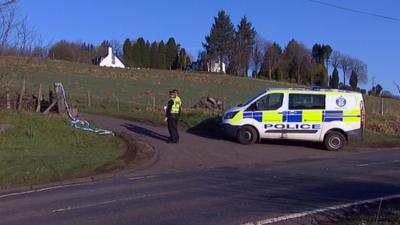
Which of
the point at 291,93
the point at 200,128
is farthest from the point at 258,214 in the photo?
the point at 200,128

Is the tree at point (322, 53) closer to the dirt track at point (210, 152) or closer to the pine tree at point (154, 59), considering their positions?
the pine tree at point (154, 59)

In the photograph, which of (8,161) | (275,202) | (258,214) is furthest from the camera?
(8,161)

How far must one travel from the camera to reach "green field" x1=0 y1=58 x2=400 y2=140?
29.0m

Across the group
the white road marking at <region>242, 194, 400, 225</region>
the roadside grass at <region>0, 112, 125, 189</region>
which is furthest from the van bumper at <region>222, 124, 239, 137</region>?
the white road marking at <region>242, 194, 400, 225</region>

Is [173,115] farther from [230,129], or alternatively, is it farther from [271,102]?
[271,102]

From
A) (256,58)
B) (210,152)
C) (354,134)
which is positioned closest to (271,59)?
(256,58)

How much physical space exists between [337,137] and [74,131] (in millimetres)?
9161

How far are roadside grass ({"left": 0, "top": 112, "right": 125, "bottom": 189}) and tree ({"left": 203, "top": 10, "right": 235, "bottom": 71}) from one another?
99349 millimetres

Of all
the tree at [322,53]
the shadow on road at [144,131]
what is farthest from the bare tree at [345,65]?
the shadow on road at [144,131]

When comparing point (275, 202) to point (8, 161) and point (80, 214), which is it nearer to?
point (80, 214)

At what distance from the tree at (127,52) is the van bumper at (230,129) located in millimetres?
107242

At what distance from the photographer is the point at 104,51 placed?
491 feet

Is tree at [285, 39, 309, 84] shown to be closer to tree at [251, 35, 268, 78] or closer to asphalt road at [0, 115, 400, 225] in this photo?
tree at [251, 35, 268, 78]

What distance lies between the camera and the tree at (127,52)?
128875mm
